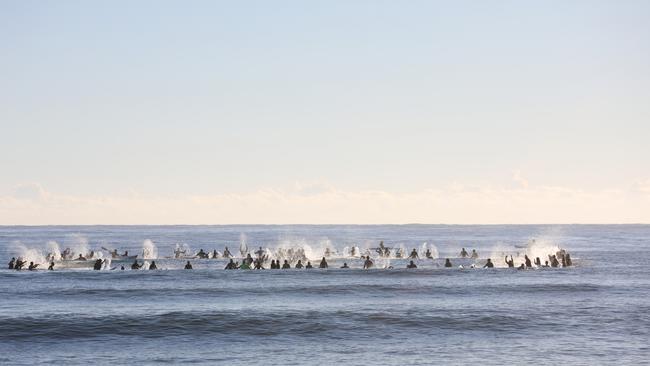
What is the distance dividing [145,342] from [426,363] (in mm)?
14273

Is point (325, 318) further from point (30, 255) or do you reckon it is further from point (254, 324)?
point (30, 255)

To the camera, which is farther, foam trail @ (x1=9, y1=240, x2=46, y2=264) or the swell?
foam trail @ (x1=9, y1=240, x2=46, y2=264)

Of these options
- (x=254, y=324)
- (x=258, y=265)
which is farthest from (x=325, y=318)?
(x=258, y=265)

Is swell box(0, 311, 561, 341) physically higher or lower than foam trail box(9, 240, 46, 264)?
lower

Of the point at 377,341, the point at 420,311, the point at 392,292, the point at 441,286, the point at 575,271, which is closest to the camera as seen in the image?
the point at 377,341

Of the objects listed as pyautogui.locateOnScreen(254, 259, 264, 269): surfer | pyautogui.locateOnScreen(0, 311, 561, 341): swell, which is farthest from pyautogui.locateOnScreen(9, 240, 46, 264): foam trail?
pyautogui.locateOnScreen(0, 311, 561, 341): swell

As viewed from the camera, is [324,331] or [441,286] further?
[441,286]

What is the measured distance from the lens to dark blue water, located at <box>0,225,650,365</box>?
36.8 meters

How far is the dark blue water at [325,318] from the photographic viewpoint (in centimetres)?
3684

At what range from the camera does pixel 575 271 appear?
80125 millimetres

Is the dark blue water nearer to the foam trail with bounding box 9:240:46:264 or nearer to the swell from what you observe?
the swell

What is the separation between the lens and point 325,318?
47719 millimetres

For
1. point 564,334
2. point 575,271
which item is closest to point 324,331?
point 564,334

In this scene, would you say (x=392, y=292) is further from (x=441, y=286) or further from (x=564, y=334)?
(x=564, y=334)
